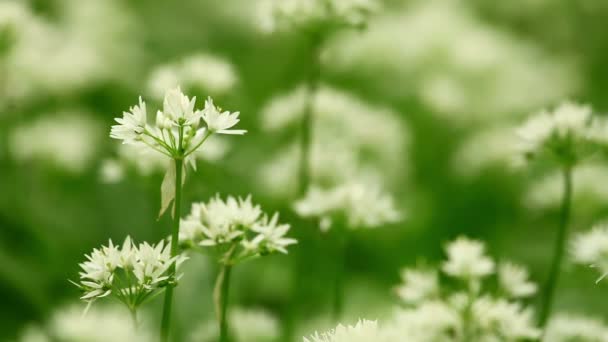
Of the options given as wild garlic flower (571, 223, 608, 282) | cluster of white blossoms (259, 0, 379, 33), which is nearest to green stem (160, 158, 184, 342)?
wild garlic flower (571, 223, 608, 282)

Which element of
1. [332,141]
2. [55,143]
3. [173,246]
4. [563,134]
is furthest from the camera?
[55,143]

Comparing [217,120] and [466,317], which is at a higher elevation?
[217,120]

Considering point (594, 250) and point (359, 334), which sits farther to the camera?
point (594, 250)

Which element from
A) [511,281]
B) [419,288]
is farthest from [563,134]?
[419,288]

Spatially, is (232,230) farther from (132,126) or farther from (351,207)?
(351,207)

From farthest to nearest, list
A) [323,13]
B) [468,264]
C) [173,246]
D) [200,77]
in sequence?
1. [200,77]
2. [323,13]
3. [468,264]
4. [173,246]

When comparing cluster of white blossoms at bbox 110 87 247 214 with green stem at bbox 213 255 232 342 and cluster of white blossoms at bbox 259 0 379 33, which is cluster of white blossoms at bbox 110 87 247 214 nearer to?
green stem at bbox 213 255 232 342

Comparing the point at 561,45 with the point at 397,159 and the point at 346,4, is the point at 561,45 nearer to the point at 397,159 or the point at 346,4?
the point at 397,159
